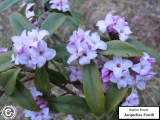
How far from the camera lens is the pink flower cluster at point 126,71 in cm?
98

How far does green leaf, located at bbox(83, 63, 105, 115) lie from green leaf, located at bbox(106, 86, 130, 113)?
0.11ft

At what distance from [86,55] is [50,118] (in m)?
0.27

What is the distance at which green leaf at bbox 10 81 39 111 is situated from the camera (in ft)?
3.39

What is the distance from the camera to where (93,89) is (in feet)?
3.26

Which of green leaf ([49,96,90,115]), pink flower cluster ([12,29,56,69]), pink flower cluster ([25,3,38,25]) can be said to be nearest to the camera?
pink flower cluster ([12,29,56,69])

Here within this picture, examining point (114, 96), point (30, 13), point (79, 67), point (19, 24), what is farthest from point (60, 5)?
point (114, 96)

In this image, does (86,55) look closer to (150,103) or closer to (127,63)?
(127,63)

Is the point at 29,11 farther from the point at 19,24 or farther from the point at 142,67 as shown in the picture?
the point at 142,67

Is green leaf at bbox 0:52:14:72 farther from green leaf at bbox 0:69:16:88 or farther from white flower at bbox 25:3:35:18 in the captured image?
white flower at bbox 25:3:35:18

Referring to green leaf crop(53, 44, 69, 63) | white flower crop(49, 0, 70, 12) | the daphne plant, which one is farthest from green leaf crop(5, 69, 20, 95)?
white flower crop(49, 0, 70, 12)

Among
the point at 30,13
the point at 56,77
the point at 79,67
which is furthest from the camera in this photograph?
the point at 30,13

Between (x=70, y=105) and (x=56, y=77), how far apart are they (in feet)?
0.37

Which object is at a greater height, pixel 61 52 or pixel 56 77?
pixel 61 52

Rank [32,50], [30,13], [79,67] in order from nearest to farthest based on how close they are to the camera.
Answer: [32,50]
[79,67]
[30,13]
